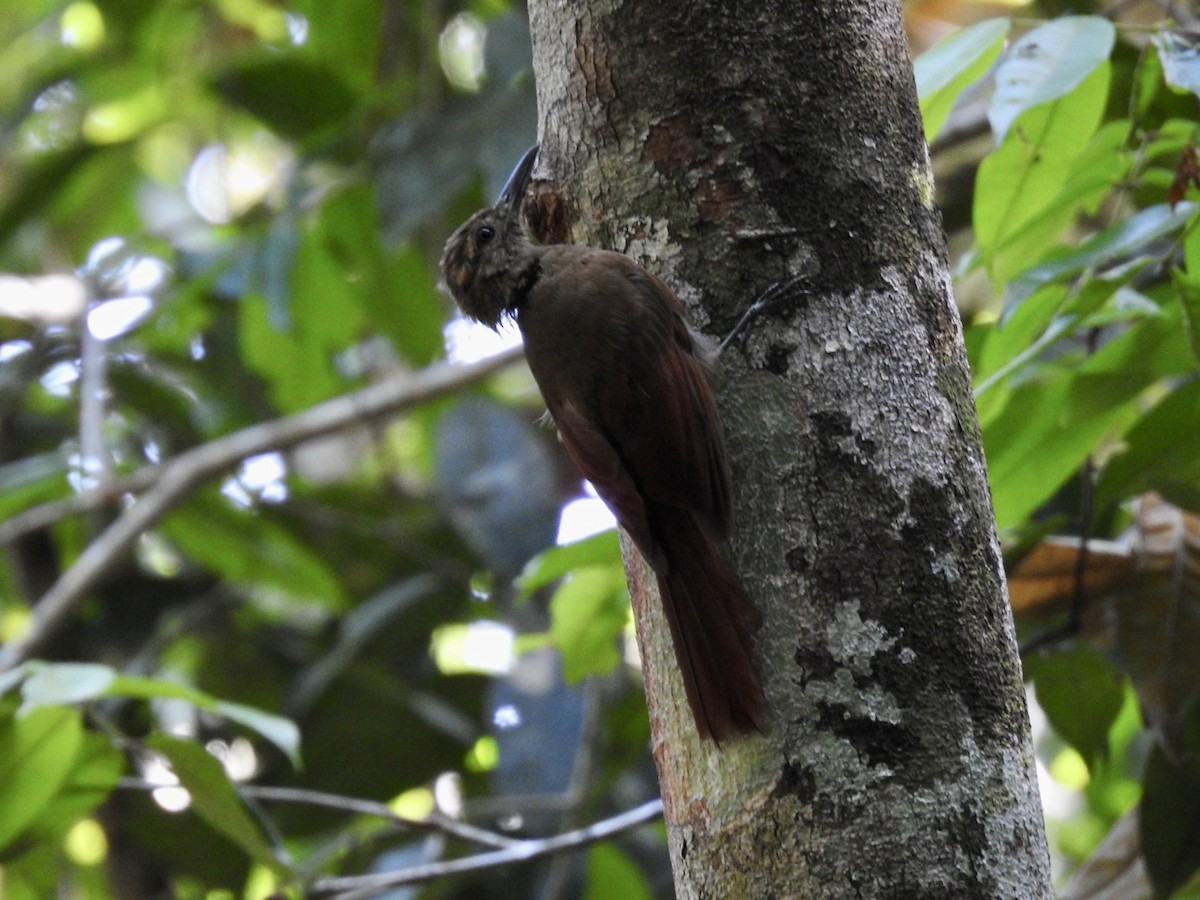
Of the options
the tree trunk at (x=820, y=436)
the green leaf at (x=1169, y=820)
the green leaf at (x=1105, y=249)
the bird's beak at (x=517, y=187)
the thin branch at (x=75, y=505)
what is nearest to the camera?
the tree trunk at (x=820, y=436)

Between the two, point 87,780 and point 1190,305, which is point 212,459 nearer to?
point 87,780

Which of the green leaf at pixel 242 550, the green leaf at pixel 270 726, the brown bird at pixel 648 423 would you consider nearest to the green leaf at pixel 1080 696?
the brown bird at pixel 648 423

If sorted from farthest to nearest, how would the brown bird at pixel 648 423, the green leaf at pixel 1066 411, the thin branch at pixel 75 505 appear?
the thin branch at pixel 75 505 → the green leaf at pixel 1066 411 → the brown bird at pixel 648 423

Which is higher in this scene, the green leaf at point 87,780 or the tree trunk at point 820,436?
the tree trunk at point 820,436

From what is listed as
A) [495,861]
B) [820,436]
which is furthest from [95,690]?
[820,436]

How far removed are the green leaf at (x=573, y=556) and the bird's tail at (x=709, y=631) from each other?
2.15 ft

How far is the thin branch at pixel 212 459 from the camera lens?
11.7ft

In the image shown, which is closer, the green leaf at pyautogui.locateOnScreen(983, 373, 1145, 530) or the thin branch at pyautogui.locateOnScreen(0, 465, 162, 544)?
the green leaf at pyautogui.locateOnScreen(983, 373, 1145, 530)

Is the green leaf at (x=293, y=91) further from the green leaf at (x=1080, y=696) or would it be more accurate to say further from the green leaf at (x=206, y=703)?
the green leaf at (x=1080, y=696)

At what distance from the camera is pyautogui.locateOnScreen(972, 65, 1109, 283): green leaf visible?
78.4 inches

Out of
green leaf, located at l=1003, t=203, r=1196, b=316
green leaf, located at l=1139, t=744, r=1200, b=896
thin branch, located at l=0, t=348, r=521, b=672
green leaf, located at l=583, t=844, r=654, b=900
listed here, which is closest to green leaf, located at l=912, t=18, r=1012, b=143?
green leaf, located at l=1003, t=203, r=1196, b=316

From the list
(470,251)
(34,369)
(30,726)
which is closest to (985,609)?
(470,251)

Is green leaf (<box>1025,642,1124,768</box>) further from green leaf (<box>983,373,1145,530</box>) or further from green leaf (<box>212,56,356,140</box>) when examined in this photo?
green leaf (<box>212,56,356,140</box>)

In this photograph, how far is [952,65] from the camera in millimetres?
2059
